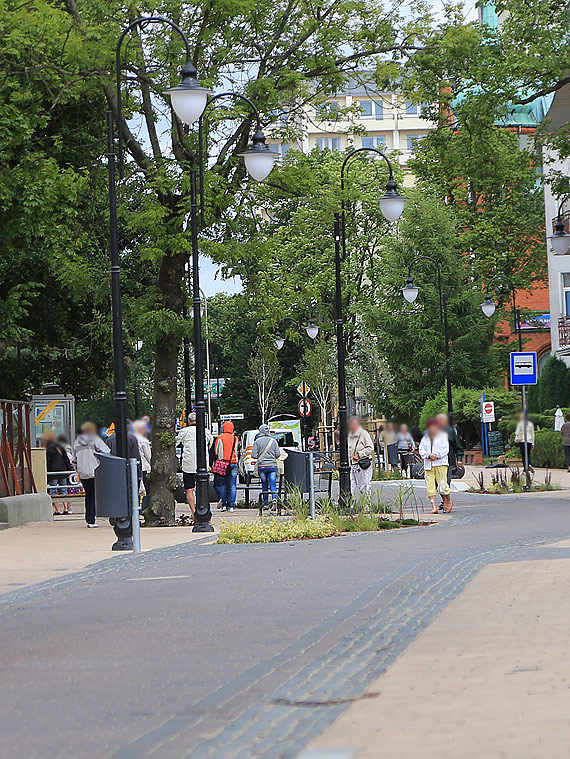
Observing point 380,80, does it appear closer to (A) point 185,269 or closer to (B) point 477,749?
(A) point 185,269

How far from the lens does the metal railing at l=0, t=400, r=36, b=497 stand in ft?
84.9

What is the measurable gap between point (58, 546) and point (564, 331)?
3849 centimetres

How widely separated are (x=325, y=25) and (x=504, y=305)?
4156cm

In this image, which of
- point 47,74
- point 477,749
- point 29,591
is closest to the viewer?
point 477,749

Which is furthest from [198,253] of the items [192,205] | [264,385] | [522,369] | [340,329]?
[264,385]

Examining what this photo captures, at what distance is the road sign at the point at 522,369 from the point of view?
29.6 meters

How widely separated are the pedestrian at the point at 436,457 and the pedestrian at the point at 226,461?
4275mm

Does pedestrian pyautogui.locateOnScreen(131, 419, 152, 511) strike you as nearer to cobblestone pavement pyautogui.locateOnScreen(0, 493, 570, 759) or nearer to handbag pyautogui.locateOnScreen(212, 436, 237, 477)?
handbag pyautogui.locateOnScreen(212, 436, 237, 477)

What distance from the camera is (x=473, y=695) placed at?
6.67m

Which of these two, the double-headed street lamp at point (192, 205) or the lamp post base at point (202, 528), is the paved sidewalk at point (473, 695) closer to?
the double-headed street lamp at point (192, 205)

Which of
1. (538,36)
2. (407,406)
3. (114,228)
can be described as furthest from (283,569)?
(407,406)

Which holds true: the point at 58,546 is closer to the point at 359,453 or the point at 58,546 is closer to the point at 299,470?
the point at 299,470

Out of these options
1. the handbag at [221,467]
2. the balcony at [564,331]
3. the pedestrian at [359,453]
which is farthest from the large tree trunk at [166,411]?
the balcony at [564,331]

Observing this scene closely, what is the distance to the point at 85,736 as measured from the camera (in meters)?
6.14
